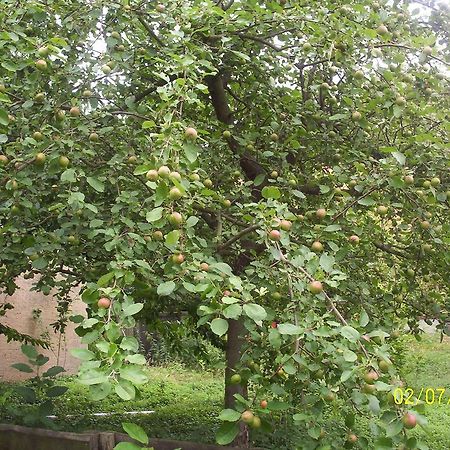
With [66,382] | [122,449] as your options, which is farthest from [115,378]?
[66,382]

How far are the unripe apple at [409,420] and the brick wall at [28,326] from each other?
7983 millimetres

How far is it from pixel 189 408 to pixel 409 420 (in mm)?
5671


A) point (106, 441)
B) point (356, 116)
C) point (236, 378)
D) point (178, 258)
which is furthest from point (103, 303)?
point (356, 116)

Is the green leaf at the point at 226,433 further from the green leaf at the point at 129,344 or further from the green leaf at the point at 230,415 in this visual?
the green leaf at the point at 129,344

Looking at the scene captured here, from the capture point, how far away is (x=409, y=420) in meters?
1.76

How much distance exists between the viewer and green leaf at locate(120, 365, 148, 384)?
167cm

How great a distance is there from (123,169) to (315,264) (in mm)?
1298

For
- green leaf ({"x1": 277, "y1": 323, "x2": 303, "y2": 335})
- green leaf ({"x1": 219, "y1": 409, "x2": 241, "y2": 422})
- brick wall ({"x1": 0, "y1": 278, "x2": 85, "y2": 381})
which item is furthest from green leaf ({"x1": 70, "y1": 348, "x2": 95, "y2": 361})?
brick wall ({"x1": 0, "y1": 278, "x2": 85, "y2": 381})

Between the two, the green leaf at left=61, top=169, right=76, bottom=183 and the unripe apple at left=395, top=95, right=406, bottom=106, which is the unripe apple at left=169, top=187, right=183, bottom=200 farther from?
the unripe apple at left=395, top=95, right=406, bottom=106

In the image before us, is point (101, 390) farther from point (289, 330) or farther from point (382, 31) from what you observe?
point (382, 31)

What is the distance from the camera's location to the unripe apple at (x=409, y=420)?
1.76 meters

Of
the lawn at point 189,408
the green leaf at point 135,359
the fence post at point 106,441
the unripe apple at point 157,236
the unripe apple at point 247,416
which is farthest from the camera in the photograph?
the lawn at point 189,408

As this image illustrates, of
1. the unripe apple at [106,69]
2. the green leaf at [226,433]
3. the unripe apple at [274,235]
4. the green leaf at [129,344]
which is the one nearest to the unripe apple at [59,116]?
the unripe apple at [106,69]

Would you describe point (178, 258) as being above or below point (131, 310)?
above
